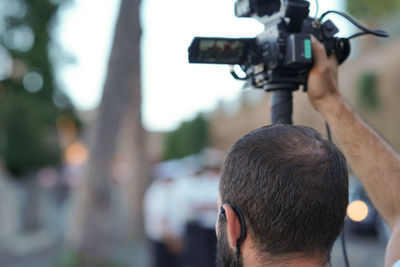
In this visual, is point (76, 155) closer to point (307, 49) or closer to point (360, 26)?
point (360, 26)

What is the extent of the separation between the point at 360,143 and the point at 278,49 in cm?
47

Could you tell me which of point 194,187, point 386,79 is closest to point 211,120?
point 386,79

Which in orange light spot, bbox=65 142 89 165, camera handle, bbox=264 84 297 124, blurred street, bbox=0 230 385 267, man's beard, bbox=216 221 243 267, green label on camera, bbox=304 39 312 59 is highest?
green label on camera, bbox=304 39 312 59

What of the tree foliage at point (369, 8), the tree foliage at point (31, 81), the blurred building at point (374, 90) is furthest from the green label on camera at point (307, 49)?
the tree foliage at point (369, 8)

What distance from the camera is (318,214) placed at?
1.44 meters

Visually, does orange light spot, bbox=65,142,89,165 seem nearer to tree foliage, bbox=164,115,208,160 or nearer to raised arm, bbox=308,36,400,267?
tree foliage, bbox=164,115,208,160

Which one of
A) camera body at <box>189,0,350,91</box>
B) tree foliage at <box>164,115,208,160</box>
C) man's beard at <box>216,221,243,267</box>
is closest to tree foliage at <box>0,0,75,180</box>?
camera body at <box>189,0,350,91</box>

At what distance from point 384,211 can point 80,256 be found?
24.2 ft

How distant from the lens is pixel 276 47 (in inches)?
77.8

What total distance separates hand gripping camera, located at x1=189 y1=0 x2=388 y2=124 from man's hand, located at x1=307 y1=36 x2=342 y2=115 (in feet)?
0.10

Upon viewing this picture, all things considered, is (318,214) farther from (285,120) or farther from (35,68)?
(35,68)

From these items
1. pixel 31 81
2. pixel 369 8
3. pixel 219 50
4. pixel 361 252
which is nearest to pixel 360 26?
pixel 219 50

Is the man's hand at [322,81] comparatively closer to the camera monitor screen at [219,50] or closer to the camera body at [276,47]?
the camera body at [276,47]

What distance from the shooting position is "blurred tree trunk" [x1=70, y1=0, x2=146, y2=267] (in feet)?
29.2
